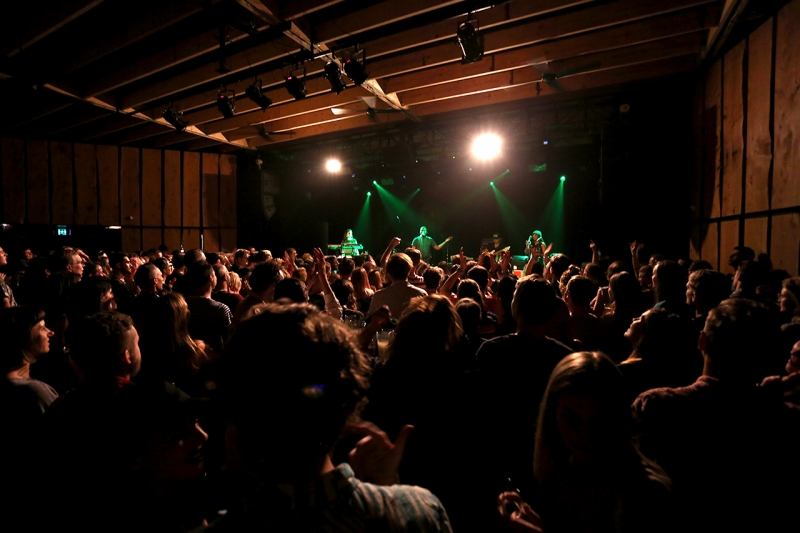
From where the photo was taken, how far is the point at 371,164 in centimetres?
1334

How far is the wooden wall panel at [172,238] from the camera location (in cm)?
1301

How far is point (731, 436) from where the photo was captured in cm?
142

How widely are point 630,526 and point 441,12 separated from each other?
6.49m

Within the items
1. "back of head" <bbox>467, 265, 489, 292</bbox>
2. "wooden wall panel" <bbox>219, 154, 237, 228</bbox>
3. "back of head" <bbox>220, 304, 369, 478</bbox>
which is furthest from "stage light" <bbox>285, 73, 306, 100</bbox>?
"wooden wall panel" <bbox>219, 154, 237, 228</bbox>

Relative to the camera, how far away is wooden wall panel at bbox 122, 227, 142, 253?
12430 millimetres

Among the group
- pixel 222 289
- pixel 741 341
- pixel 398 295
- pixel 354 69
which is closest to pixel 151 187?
pixel 354 69

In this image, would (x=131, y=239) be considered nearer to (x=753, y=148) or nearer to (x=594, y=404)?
(x=753, y=148)

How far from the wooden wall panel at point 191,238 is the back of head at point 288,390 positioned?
13840 mm

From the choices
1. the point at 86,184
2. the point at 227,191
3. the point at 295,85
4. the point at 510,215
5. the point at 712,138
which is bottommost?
the point at 510,215

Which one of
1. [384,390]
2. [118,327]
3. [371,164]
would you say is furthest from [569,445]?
[371,164]

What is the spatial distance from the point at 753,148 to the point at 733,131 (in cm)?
81

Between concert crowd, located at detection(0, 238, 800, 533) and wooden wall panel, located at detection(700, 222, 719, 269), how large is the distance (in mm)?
5443

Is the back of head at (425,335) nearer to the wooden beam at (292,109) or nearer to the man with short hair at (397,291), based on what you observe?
the man with short hair at (397,291)

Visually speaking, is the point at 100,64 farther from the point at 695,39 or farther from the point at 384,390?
the point at 695,39
